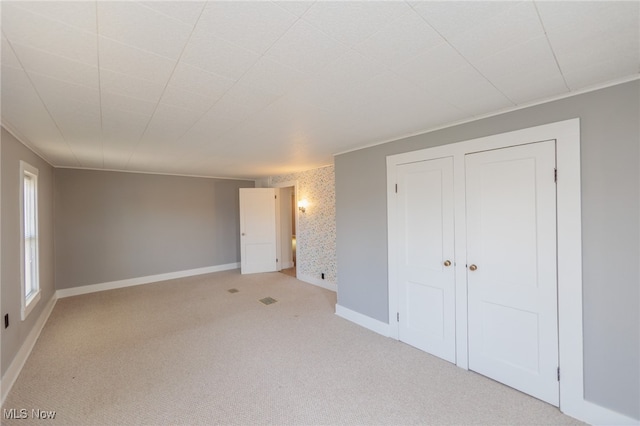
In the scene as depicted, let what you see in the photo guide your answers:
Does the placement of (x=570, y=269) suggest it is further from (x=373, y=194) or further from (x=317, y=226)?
(x=317, y=226)

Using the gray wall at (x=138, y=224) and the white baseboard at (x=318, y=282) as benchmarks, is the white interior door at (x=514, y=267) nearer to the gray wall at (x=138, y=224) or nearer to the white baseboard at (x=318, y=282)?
the white baseboard at (x=318, y=282)

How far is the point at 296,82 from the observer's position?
1711 millimetres

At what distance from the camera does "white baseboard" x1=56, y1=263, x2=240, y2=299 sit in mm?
4828

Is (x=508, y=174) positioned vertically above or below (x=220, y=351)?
above

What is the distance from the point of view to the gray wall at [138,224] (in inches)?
192

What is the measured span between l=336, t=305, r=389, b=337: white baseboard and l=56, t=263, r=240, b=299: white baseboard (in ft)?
12.9

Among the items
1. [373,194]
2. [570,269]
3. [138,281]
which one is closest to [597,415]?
[570,269]

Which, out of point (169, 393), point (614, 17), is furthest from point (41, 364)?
point (614, 17)

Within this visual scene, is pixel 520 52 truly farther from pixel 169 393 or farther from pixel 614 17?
pixel 169 393

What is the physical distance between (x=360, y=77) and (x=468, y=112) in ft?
3.99

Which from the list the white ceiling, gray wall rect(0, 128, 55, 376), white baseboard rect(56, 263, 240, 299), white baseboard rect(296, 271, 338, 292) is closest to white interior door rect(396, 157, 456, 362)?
the white ceiling

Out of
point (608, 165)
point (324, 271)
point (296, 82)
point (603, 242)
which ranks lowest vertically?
point (324, 271)

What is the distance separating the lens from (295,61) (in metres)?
1.47

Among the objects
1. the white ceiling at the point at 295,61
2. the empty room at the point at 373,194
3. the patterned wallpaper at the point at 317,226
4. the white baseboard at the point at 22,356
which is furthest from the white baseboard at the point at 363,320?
the white baseboard at the point at 22,356
